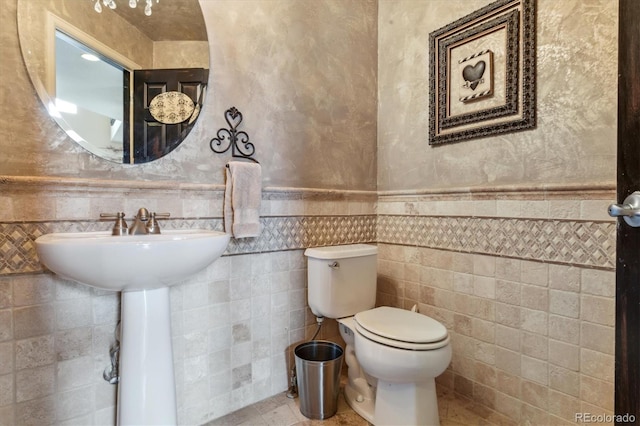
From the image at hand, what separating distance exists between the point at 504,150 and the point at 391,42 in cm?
101

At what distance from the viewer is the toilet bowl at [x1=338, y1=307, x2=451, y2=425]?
125 centimetres

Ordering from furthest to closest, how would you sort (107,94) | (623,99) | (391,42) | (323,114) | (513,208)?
(391,42)
(323,114)
(513,208)
(107,94)
(623,99)

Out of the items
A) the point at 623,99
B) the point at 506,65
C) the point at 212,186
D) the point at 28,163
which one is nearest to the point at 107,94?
the point at 28,163

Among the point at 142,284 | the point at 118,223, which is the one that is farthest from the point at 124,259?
the point at 118,223

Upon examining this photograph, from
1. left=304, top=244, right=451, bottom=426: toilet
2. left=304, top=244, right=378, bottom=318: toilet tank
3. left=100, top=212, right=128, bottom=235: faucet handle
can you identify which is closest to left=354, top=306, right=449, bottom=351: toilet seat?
left=304, top=244, right=451, bottom=426: toilet

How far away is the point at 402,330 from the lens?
133 cm

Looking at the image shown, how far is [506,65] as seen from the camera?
150cm

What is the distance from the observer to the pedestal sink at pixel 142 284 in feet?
3.04

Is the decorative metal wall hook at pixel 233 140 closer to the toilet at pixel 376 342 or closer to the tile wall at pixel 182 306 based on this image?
the tile wall at pixel 182 306

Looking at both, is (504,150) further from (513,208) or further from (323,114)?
(323,114)

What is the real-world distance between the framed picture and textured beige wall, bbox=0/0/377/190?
47cm

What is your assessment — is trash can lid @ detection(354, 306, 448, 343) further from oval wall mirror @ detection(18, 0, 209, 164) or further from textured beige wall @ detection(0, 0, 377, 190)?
oval wall mirror @ detection(18, 0, 209, 164)

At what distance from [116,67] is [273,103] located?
69 cm

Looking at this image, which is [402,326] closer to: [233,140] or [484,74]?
[233,140]
